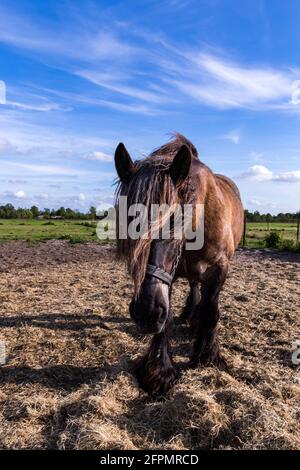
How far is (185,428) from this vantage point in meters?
2.67

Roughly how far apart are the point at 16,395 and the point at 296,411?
221 cm

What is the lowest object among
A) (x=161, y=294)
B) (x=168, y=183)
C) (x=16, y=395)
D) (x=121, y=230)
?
(x=16, y=395)

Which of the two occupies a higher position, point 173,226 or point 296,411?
point 173,226

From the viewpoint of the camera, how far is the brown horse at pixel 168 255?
2670mm

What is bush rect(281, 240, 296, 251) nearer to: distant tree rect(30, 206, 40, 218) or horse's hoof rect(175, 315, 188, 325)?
horse's hoof rect(175, 315, 188, 325)

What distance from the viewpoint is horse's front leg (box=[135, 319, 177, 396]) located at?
11.0ft

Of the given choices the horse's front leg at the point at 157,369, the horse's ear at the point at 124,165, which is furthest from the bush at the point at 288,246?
the horse's ear at the point at 124,165

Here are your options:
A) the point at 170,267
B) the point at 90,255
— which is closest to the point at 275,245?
the point at 90,255

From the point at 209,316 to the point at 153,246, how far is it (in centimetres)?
160

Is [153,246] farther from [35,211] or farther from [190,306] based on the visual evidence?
[35,211]

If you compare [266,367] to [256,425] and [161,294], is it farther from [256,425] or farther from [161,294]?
[161,294]
